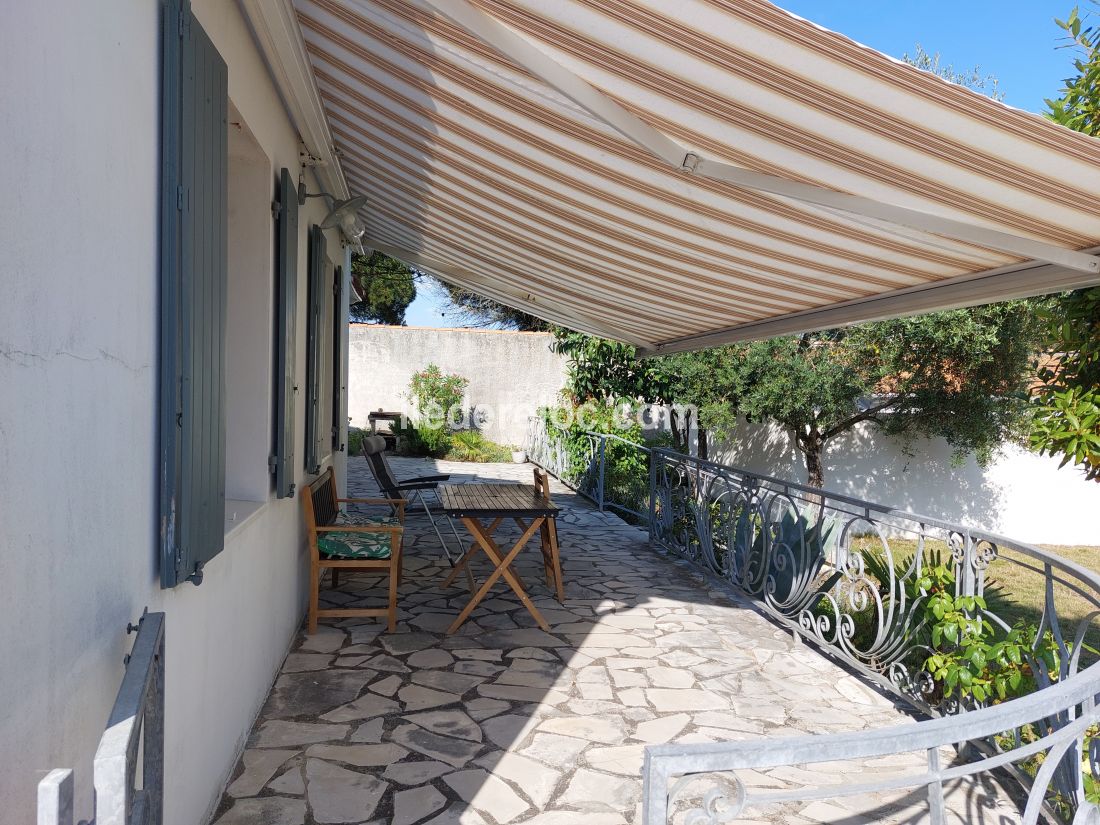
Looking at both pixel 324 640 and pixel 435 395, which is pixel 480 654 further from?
pixel 435 395

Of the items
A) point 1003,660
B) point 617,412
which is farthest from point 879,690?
point 617,412

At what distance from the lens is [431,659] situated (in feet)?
14.6

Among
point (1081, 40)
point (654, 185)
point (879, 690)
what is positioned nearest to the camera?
point (654, 185)

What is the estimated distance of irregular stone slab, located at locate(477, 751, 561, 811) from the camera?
3016 millimetres

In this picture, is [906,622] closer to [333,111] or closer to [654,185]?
[654,185]

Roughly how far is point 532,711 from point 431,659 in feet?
2.90

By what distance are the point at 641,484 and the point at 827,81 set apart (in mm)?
8904

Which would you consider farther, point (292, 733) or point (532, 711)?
point (532, 711)

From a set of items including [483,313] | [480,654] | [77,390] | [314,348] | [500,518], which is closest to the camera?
[77,390]

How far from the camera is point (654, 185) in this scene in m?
3.16

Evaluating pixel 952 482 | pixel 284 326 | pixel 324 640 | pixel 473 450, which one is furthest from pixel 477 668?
pixel 473 450

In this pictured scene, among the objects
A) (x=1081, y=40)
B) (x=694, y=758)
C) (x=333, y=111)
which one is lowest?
(x=694, y=758)

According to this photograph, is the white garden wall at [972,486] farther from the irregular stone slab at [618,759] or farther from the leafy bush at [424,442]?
the irregular stone slab at [618,759]

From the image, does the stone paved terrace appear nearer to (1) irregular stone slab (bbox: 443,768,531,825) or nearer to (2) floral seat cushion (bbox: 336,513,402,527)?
(1) irregular stone slab (bbox: 443,768,531,825)
